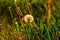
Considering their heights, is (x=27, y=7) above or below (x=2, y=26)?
above

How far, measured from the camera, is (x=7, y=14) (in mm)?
2480

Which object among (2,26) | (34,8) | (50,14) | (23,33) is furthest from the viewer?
(34,8)

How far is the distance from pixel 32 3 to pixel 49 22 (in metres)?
0.40

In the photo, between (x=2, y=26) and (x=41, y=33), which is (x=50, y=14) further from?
(x=2, y=26)

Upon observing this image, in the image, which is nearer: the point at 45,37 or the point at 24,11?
the point at 45,37

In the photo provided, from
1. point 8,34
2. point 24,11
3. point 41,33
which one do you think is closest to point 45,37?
point 41,33

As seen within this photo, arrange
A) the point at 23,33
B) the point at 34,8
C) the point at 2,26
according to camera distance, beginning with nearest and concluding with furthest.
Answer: the point at 23,33 < the point at 2,26 < the point at 34,8

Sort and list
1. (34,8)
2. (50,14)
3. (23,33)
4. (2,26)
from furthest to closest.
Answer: (34,8)
(50,14)
(2,26)
(23,33)

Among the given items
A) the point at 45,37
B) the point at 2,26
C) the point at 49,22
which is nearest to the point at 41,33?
the point at 45,37

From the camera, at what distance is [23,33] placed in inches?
82.0

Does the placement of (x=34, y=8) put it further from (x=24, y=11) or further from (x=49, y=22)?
(x=49, y=22)

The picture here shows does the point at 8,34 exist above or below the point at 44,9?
below

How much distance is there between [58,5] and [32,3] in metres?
0.34

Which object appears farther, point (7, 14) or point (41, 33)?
point (7, 14)
